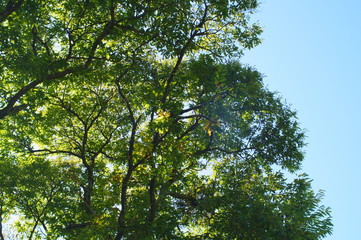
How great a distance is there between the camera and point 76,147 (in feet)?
57.2

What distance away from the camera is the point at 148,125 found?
12.2 metres

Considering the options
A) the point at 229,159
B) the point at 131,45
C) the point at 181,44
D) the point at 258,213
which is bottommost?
the point at 258,213

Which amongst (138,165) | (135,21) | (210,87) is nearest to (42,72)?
(135,21)

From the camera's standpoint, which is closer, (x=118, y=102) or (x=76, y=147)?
(x=118, y=102)

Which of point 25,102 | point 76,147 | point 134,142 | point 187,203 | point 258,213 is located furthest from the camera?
point 76,147

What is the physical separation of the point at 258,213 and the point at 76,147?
10026 mm

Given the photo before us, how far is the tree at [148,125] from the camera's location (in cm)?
1128

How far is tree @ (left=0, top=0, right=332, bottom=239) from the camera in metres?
11.3

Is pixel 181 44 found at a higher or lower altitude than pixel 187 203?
higher

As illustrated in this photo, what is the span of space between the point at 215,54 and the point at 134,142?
15.0 ft

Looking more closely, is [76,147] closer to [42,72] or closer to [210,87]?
[42,72]

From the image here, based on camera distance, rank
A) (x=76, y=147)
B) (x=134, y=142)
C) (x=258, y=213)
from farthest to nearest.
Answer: (x=76, y=147) < (x=134, y=142) < (x=258, y=213)

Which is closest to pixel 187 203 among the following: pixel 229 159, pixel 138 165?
pixel 229 159

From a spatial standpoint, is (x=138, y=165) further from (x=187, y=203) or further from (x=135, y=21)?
(x=135, y=21)
